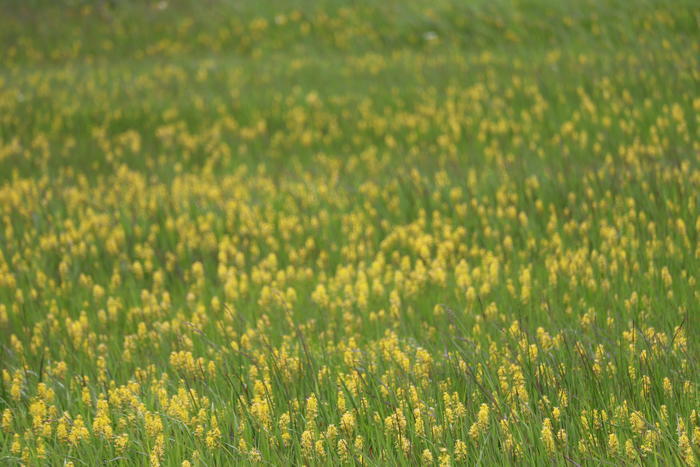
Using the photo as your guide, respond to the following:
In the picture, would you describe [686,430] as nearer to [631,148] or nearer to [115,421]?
[115,421]

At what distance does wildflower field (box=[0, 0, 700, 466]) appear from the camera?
3.49 m

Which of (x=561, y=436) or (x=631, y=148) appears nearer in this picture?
(x=561, y=436)

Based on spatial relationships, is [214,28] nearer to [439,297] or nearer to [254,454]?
[439,297]

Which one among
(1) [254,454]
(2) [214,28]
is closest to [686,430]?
(1) [254,454]

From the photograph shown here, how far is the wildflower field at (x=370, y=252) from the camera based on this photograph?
137 inches

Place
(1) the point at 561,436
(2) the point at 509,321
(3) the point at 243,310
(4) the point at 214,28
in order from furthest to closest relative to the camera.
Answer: (4) the point at 214,28 < (3) the point at 243,310 < (2) the point at 509,321 < (1) the point at 561,436

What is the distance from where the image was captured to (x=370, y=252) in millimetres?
5941

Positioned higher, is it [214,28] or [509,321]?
[214,28]

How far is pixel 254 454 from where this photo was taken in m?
3.29

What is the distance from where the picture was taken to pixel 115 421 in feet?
12.6

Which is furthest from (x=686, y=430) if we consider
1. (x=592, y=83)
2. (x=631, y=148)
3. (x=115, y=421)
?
(x=592, y=83)

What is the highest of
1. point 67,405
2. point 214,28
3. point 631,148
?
point 214,28

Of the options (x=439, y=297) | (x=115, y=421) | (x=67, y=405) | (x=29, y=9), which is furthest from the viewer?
(x=29, y=9)

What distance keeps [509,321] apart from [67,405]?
94.6 inches
